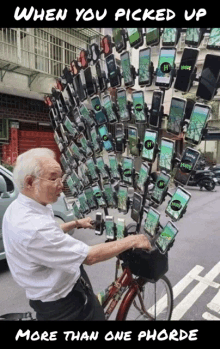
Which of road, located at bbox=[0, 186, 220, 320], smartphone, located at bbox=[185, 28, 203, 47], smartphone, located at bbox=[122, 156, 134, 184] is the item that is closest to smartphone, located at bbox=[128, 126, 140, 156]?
smartphone, located at bbox=[122, 156, 134, 184]

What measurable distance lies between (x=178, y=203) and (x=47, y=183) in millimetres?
811

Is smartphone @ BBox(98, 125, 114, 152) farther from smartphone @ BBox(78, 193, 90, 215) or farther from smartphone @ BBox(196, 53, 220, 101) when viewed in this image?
smartphone @ BBox(196, 53, 220, 101)

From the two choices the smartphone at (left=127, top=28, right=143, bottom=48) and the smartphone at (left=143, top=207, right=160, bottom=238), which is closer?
the smartphone at (left=127, top=28, right=143, bottom=48)

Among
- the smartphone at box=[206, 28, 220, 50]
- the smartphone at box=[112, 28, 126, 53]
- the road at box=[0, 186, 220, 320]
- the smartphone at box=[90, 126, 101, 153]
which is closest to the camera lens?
the smartphone at box=[206, 28, 220, 50]

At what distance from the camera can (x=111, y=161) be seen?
1.88 meters

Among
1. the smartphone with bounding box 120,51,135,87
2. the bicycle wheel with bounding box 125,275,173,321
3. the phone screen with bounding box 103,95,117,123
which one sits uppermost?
the smartphone with bounding box 120,51,135,87

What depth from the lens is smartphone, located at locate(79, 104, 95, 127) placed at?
6.46ft

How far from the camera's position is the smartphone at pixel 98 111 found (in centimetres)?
180

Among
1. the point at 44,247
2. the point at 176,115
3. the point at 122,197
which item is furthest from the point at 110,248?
the point at 176,115

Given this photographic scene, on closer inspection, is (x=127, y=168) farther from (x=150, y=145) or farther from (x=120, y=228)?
(x=120, y=228)

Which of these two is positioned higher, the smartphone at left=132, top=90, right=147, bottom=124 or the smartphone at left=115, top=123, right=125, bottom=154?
the smartphone at left=132, top=90, right=147, bottom=124

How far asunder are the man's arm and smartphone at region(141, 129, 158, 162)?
20.4 inches

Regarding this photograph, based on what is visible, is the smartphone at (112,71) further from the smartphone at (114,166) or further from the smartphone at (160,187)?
the smartphone at (160,187)

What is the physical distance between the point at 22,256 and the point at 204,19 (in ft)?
5.07
